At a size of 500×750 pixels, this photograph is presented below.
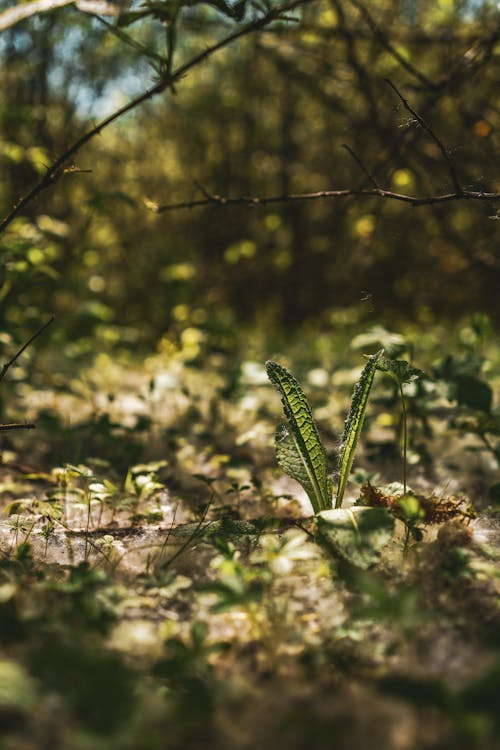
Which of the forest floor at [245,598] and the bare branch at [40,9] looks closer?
the forest floor at [245,598]

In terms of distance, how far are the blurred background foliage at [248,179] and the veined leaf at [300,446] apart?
1.67m

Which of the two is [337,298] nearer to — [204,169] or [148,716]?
[204,169]

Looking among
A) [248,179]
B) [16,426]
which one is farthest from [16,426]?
[248,179]

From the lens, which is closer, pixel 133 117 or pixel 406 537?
pixel 406 537

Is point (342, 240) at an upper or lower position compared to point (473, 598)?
upper

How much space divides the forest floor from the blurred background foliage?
134 centimetres

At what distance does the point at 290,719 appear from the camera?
2.89 feet

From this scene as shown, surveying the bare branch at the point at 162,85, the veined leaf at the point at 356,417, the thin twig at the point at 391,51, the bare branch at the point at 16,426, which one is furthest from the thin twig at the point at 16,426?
the thin twig at the point at 391,51

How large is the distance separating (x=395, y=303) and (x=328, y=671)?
4933 millimetres

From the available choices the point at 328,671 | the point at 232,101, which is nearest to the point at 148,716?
the point at 328,671

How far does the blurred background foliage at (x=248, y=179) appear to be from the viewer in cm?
375

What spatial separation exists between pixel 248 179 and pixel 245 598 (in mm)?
5582

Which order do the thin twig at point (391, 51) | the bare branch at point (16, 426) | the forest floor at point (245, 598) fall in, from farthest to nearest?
1. the thin twig at point (391, 51)
2. the bare branch at point (16, 426)
3. the forest floor at point (245, 598)

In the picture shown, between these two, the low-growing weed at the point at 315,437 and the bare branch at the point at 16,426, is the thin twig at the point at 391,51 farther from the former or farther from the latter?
the bare branch at the point at 16,426
